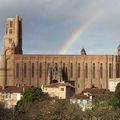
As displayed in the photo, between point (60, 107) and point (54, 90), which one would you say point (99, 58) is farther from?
point (60, 107)

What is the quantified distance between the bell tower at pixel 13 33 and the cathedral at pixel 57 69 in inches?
212

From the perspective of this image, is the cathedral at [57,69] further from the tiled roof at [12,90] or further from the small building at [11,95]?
the small building at [11,95]

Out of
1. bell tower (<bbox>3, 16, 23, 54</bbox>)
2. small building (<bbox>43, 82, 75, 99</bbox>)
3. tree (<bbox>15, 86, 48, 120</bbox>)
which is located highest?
bell tower (<bbox>3, 16, 23, 54</bbox>)

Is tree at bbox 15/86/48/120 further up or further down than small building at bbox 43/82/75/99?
further down

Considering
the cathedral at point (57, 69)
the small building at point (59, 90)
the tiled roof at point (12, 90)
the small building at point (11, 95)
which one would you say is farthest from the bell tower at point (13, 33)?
the small building at point (59, 90)

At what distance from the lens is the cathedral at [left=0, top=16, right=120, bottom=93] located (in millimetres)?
133750

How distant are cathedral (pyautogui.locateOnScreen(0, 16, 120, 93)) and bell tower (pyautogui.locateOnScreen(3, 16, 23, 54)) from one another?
5378 millimetres

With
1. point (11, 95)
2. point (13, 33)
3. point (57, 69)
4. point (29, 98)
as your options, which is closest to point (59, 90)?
point (11, 95)

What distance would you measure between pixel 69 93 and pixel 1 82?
2907cm

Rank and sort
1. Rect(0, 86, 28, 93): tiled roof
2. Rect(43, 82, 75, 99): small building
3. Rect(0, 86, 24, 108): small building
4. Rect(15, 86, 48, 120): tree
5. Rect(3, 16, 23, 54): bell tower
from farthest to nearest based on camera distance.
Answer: Rect(3, 16, 23, 54): bell tower → Rect(0, 86, 28, 93): tiled roof → Rect(0, 86, 24, 108): small building → Rect(43, 82, 75, 99): small building → Rect(15, 86, 48, 120): tree

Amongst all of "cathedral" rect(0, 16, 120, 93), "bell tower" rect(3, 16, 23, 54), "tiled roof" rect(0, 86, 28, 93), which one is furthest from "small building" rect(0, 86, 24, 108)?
"bell tower" rect(3, 16, 23, 54)

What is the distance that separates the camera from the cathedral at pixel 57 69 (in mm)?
133750

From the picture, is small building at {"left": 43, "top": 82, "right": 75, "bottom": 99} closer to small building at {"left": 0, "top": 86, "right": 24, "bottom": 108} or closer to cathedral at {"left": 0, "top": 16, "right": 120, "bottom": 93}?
small building at {"left": 0, "top": 86, "right": 24, "bottom": 108}

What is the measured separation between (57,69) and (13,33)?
54.6 feet
